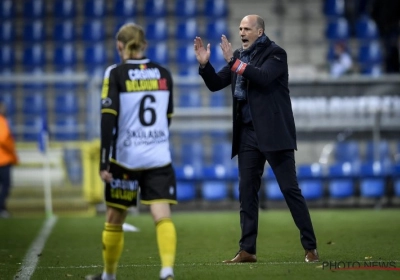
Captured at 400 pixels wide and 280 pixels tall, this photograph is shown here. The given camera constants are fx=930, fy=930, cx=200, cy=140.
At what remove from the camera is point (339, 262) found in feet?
25.7

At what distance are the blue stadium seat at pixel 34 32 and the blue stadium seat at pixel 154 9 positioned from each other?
2.65m

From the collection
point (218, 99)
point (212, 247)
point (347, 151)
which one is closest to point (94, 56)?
point (218, 99)

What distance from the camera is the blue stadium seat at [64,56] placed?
22703 millimetres

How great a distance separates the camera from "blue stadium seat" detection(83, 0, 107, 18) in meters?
23.5

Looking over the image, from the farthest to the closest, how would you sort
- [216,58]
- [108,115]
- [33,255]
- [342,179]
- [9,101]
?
1. [216,58]
2. [9,101]
3. [342,179]
4. [33,255]
5. [108,115]

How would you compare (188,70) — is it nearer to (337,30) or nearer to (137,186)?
(337,30)

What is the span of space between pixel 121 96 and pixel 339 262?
268 centimetres

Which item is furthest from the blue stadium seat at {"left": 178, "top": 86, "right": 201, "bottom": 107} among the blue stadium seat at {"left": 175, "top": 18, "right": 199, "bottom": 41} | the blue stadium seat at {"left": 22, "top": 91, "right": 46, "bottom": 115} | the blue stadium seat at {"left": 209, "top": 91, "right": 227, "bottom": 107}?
the blue stadium seat at {"left": 175, "top": 18, "right": 199, "bottom": 41}

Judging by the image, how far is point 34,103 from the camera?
20531 mm

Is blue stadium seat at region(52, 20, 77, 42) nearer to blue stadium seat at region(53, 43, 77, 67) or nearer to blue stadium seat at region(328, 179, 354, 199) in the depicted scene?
blue stadium seat at region(53, 43, 77, 67)

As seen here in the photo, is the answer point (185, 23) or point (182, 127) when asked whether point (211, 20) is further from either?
point (182, 127)

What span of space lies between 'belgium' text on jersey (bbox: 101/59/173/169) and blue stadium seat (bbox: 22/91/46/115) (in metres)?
14.3

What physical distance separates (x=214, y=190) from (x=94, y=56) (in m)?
5.61

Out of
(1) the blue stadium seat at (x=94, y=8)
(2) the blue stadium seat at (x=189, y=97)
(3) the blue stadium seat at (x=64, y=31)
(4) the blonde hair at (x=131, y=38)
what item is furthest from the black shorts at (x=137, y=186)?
(1) the blue stadium seat at (x=94, y=8)
